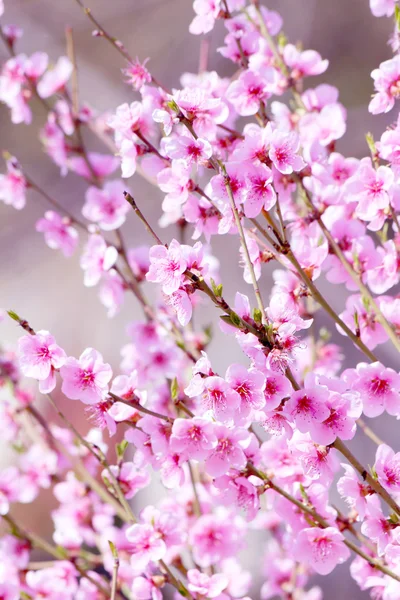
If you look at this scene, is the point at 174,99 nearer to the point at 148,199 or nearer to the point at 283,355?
the point at 283,355

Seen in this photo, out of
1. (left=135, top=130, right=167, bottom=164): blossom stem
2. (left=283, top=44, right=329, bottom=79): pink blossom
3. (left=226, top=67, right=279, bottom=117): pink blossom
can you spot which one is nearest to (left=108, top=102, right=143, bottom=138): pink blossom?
(left=135, top=130, right=167, bottom=164): blossom stem

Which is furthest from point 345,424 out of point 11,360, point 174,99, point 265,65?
point 11,360

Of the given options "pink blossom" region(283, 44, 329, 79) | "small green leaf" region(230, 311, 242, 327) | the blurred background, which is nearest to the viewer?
"small green leaf" region(230, 311, 242, 327)

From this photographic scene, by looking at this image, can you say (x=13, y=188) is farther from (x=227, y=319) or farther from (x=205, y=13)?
(x=227, y=319)

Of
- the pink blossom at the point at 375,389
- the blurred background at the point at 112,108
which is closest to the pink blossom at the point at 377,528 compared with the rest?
the pink blossom at the point at 375,389

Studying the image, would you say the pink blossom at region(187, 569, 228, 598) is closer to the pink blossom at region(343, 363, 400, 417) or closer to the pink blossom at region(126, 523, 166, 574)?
the pink blossom at region(126, 523, 166, 574)

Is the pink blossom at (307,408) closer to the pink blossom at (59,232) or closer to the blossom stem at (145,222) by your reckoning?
the blossom stem at (145,222)
